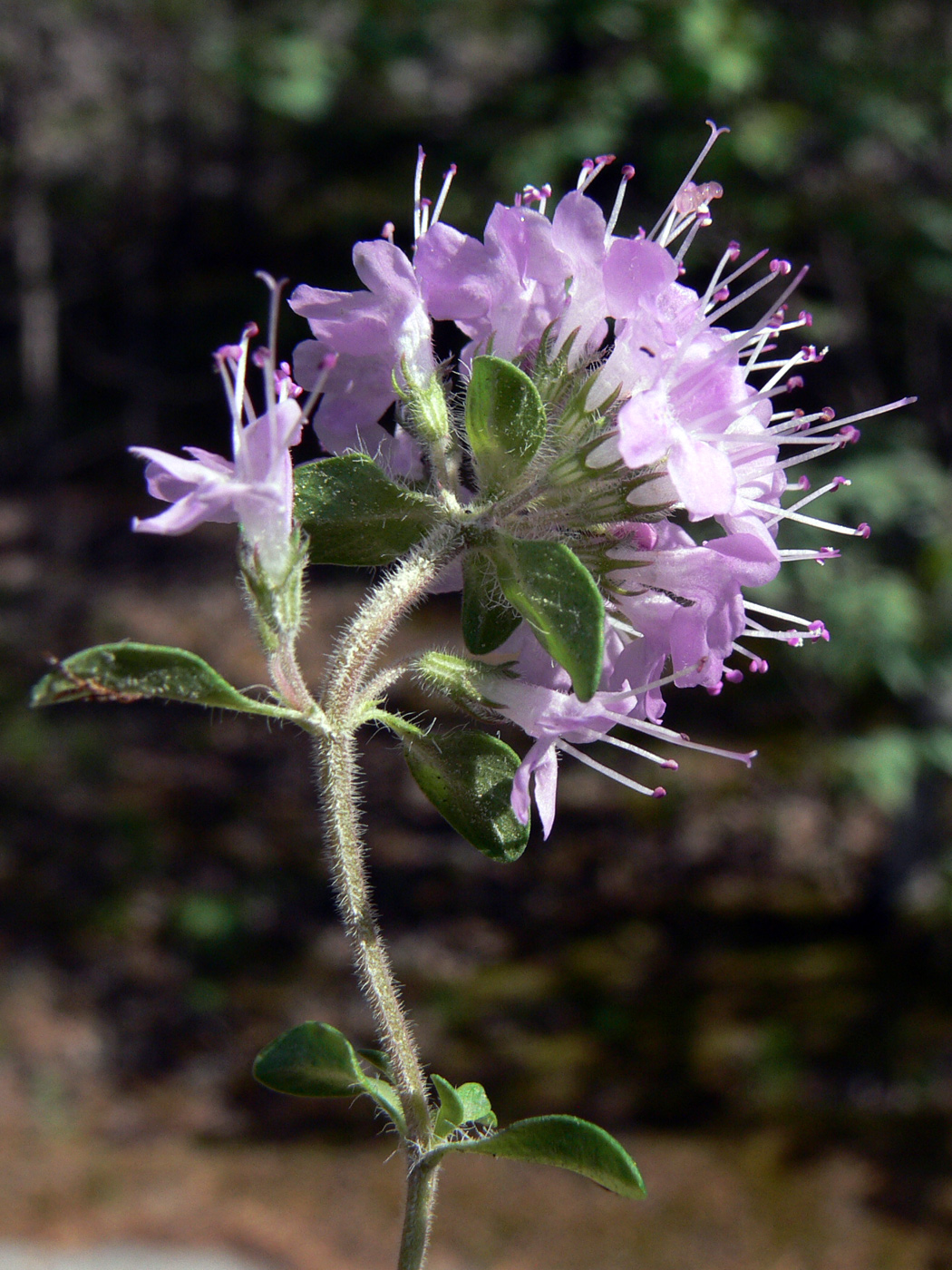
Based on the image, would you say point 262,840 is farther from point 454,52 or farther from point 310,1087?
point 454,52

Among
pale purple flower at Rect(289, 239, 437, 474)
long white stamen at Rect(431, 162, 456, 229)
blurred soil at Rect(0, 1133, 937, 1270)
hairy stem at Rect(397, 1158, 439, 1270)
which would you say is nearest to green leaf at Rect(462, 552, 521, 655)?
pale purple flower at Rect(289, 239, 437, 474)

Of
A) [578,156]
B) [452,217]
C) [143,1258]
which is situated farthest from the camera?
[452,217]

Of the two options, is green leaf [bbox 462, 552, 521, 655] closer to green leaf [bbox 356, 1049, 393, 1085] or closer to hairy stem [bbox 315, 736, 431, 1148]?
hairy stem [bbox 315, 736, 431, 1148]

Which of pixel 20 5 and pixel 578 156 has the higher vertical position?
pixel 20 5

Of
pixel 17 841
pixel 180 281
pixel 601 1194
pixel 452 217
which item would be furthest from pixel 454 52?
pixel 601 1194

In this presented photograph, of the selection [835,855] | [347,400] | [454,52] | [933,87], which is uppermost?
[454,52]

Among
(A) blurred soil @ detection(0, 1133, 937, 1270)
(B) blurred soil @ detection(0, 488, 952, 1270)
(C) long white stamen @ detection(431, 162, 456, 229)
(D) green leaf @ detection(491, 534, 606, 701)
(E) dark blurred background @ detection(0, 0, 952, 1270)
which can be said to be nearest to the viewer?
(D) green leaf @ detection(491, 534, 606, 701)

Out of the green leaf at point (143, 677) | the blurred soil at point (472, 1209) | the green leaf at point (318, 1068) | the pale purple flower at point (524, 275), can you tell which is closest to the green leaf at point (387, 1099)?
the green leaf at point (318, 1068)
